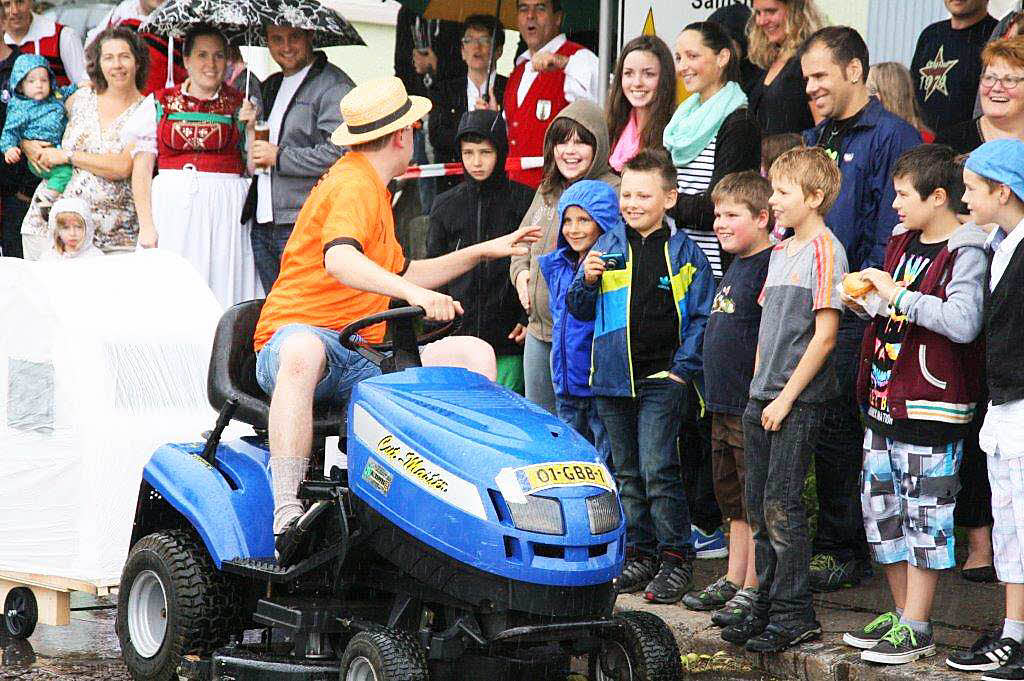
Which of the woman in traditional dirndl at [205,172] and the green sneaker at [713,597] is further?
the woman in traditional dirndl at [205,172]

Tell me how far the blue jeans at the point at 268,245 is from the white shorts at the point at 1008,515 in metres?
5.54

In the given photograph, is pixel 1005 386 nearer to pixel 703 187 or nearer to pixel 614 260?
pixel 614 260

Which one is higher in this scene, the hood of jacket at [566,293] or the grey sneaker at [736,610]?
the hood of jacket at [566,293]

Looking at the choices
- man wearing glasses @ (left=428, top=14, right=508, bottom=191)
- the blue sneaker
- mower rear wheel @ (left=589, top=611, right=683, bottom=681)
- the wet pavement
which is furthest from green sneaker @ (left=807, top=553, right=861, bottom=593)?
man wearing glasses @ (left=428, top=14, right=508, bottom=191)

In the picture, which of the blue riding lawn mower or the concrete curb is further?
the concrete curb

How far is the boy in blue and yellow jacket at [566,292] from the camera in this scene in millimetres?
6957

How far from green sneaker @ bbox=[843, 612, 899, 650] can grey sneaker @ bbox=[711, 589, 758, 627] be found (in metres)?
0.48

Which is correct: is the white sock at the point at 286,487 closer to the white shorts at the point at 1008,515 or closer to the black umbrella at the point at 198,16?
the white shorts at the point at 1008,515

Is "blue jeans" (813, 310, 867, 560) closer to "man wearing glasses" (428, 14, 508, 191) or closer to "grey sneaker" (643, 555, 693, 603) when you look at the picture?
"grey sneaker" (643, 555, 693, 603)

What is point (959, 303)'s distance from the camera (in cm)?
557

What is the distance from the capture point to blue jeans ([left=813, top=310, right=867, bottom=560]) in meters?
6.75

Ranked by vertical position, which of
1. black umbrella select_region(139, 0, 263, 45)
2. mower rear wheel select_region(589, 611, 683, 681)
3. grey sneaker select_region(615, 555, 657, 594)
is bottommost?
grey sneaker select_region(615, 555, 657, 594)

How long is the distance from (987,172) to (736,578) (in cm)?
218

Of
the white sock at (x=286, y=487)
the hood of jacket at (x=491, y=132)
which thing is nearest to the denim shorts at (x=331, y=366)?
the white sock at (x=286, y=487)
